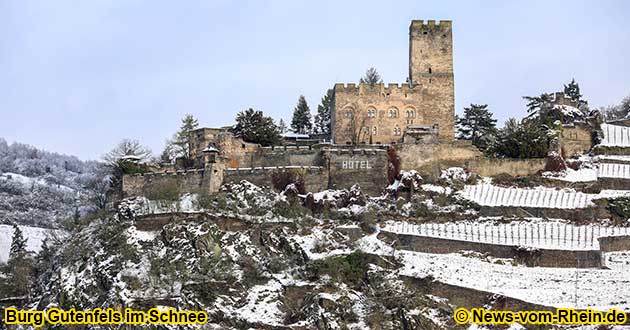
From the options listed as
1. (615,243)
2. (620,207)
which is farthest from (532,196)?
(615,243)

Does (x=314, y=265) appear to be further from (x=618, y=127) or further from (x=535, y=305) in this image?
(x=618, y=127)

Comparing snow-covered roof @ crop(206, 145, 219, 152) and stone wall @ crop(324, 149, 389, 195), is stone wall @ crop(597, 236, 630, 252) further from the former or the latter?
snow-covered roof @ crop(206, 145, 219, 152)

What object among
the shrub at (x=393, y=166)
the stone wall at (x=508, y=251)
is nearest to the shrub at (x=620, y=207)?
the stone wall at (x=508, y=251)

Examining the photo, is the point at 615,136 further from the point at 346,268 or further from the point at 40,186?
the point at 40,186

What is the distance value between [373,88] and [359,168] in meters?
7.49

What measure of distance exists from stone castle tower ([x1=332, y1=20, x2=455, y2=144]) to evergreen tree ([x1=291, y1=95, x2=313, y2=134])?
12164mm

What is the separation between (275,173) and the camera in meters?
61.4

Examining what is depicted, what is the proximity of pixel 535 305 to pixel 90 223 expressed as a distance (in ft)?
79.2

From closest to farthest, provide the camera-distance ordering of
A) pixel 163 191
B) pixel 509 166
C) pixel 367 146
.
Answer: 1. pixel 163 191
2. pixel 509 166
3. pixel 367 146

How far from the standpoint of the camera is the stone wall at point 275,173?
61.2m

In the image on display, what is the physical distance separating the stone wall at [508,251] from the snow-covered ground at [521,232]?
44cm

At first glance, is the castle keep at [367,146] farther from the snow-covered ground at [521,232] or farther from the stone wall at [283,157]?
the snow-covered ground at [521,232]

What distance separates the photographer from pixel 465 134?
2874 inches

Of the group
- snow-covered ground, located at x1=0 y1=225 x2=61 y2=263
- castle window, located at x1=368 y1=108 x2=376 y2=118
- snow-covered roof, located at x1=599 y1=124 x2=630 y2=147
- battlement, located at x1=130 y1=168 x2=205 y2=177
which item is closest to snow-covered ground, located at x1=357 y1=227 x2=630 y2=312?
battlement, located at x1=130 y1=168 x2=205 y2=177
